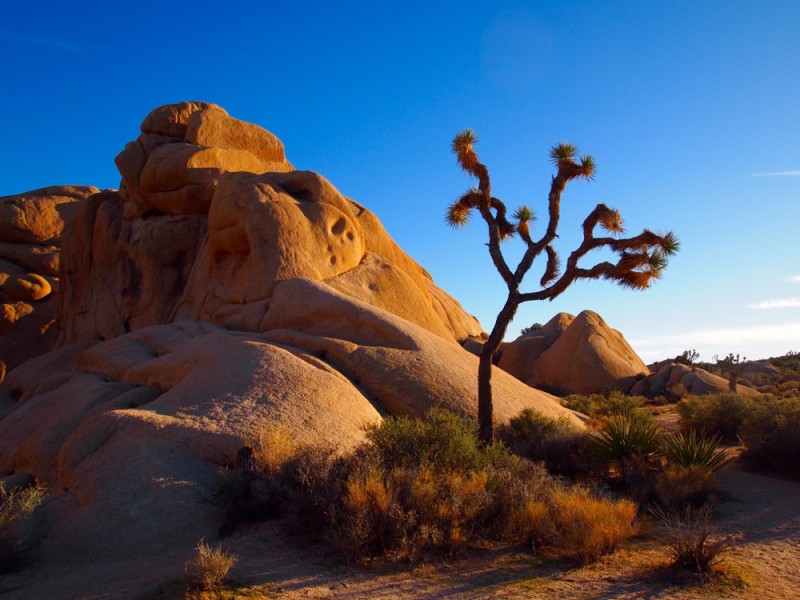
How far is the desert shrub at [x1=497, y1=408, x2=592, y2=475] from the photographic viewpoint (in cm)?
1127

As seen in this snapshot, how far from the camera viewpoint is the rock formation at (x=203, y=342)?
834cm

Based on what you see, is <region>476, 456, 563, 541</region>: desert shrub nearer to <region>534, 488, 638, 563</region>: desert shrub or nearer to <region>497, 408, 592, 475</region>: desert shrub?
<region>534, 488, 638, 563</region>: desert shrub

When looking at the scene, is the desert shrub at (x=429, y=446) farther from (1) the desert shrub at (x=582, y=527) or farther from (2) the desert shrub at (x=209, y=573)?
(2) the desert shrub at (x=209, y=573)

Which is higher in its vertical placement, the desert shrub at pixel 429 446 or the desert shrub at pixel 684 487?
the desert shrub at pixel 429 446

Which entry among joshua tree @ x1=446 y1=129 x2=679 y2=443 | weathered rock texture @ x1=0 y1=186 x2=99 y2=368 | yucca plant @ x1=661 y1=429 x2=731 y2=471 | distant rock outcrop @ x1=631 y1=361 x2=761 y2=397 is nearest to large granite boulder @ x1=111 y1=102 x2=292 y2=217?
weathered rock texture @ x1=0 y1=186 x2=99 y2=368

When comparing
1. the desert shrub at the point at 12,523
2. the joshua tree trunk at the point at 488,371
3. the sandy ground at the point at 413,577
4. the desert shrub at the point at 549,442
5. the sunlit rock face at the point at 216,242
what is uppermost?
the sunlit rock face at the point at 216,242

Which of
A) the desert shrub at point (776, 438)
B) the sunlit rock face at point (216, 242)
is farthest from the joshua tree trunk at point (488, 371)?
the sunlit rock face at point (216, 242)

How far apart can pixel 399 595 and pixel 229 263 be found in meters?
14.0

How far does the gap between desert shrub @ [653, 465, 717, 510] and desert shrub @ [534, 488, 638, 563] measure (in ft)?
6.64

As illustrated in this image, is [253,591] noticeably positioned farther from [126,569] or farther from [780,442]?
[780,442]

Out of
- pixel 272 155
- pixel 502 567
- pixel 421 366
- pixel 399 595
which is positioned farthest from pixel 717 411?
pixel 272 155

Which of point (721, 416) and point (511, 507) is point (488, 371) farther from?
point (721, 416)

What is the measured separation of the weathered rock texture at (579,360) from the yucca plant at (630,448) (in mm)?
18533

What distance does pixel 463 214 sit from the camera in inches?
523
